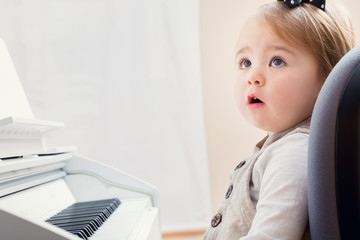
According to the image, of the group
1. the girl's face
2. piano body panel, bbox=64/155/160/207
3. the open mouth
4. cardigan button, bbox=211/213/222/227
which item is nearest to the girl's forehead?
the girl's face

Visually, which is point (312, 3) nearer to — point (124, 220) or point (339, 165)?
point (339, 165)

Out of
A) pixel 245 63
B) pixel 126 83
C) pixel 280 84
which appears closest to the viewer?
pixel 280 84

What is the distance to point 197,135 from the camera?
7.82ft

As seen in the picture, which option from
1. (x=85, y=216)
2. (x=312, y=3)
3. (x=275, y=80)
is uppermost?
(x=312, y=3)

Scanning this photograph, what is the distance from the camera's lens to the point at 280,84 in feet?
2.89

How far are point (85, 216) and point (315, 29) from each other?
2.69ft

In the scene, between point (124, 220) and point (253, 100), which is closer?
point (253, 100)

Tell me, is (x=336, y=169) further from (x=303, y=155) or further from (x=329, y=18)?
(x=329, y=18)

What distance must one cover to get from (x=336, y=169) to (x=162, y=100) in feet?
5.82

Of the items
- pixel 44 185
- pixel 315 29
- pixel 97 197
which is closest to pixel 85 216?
pixel 44 185

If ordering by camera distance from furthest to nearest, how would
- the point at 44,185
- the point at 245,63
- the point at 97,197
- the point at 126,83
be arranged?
1. the point at 126,83
2. the point at 97,197
3. the point at 44,185
4. the point at 245,63

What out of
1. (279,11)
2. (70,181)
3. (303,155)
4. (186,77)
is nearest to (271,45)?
(279,11)

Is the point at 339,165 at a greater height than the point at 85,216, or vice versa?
the point at 339,165

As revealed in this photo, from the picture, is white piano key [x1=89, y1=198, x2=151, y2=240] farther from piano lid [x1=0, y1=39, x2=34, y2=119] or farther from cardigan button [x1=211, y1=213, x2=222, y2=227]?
piano lid [x1=0, y1=39, x2=34, y2=119]
